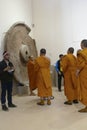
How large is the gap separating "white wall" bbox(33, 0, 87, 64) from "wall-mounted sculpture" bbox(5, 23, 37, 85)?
1.57 metres

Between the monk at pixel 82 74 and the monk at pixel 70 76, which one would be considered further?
the monk at pixel 70 76

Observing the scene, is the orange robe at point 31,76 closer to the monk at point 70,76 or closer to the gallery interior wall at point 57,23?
the monk at point 70,76

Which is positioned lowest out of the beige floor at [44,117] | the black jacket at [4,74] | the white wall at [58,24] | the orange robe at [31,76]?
the beige floor at [44,117]

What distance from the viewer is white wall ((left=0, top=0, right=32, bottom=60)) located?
28.2 feet

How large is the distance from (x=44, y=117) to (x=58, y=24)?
19.7ft

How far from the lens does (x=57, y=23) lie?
11.1 meters

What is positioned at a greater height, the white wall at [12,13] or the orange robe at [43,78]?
the white wall at [12,13]

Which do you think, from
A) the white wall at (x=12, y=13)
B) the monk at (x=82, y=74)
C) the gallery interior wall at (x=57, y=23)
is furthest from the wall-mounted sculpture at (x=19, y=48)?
the monk at (x=82, y=74)

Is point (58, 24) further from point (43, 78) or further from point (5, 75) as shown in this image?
point (5, 75)

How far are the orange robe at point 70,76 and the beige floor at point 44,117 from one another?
279mm

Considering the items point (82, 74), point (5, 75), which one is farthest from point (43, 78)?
point (82, 74)

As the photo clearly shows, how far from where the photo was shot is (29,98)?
8.09 meters

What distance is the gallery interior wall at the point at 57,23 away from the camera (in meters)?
10.9

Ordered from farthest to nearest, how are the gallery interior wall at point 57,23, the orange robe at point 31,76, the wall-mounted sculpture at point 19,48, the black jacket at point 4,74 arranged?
→ the gallery interior wall at point 57,23, the wall-mounted sculpture at point 19,48, the orange robe at point 31,76, the black jacket at point 4,74
